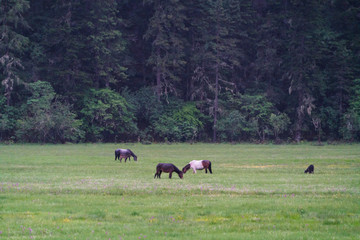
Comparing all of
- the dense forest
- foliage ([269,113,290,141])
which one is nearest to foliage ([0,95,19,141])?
the dense forest

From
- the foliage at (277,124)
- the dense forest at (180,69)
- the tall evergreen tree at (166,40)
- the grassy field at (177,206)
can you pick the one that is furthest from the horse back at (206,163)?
the tall evergreen tree at (166,40)

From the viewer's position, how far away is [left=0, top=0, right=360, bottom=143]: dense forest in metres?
64.2

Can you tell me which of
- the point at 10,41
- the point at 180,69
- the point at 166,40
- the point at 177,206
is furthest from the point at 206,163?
the point at 180,69

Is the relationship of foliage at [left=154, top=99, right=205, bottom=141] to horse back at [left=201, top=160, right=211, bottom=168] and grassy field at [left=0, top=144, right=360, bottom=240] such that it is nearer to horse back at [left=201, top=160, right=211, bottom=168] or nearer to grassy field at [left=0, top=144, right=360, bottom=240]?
horse back at [left=201, top=160, right=211, bottom=168]

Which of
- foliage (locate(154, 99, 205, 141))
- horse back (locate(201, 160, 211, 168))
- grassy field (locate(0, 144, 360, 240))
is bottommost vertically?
grassy field (locate(0, 144, 360, 240))

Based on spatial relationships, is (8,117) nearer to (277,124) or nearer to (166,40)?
(166,40)

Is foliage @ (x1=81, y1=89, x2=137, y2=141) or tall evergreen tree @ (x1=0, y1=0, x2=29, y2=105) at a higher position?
tall evergreen tree @ (x1=0, y1=0, x2=29, y2=105)

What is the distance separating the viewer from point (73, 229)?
12.8 m

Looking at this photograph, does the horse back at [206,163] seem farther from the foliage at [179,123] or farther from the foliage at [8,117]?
the foliage at [179,123]

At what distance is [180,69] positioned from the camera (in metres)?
73.7

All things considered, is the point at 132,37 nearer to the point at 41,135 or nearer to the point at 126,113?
the point at 126,113

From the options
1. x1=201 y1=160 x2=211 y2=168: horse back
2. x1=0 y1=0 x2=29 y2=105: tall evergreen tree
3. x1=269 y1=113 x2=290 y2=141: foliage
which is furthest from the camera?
x1=269 y1=113 x2=290 y2=141: foliage

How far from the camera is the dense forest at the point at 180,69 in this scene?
6419 centimetres

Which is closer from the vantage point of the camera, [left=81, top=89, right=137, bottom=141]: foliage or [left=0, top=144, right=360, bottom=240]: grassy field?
[left=0, top=144, right=360, bottom=240]: grassy field
